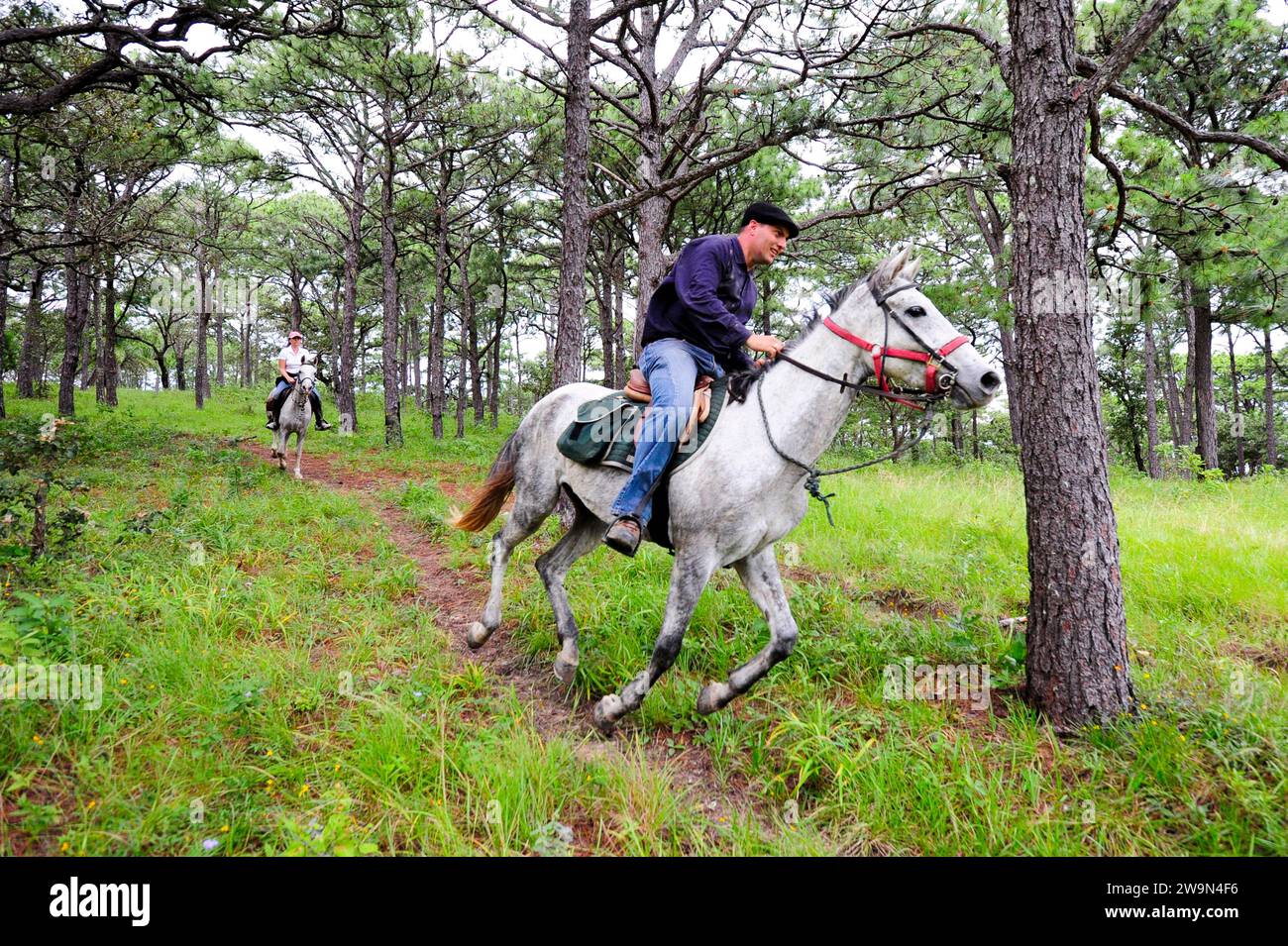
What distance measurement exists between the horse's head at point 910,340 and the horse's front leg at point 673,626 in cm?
143

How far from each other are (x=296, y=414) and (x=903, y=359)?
36.9 ft

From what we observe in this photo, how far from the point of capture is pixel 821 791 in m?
2.59

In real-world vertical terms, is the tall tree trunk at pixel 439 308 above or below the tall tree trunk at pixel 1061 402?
above

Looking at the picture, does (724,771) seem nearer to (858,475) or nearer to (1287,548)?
(1287,548)

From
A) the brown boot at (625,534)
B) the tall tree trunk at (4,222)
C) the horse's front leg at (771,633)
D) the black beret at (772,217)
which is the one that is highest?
the tall tree trunk at (4,222)

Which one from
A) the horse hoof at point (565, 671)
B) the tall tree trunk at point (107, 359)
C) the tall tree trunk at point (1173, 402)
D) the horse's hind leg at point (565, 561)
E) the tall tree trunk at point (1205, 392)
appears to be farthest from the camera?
the tall tree trunk at point (1173, 402)

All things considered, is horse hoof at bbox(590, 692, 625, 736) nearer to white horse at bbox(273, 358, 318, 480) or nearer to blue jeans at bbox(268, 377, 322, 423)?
white horse at bbox(273, 358, 318, 480)

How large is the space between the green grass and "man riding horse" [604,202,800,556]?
128 centimetres

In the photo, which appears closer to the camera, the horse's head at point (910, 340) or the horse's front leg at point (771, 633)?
the horse's head at point (910, 340)

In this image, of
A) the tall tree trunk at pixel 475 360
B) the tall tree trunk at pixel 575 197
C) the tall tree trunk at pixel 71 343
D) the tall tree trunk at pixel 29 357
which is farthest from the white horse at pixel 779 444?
the tall tree trunk at pixel 29 357

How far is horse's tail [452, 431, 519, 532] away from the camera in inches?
176

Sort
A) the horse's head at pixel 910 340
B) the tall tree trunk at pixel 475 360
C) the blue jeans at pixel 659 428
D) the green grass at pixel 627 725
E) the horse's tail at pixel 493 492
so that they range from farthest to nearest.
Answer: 1. the tall tree trunk at pixel 475 360
2. the horse's tail at pixel 493 492
3. the blue jeans at pixel 659 428
4. the horse's head at pixel 910 340
5. the green grass at pixel 627 725

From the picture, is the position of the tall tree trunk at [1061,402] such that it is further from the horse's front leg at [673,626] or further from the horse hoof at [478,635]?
the horse hoof at [478,635]

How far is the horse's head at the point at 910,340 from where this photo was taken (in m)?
2.63
